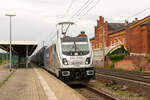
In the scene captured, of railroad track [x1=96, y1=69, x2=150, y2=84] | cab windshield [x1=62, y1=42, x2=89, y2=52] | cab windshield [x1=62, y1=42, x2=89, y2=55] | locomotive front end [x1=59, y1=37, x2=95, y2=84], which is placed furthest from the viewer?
railroad track [x1=96, y1=69, x2=150, y2=84]

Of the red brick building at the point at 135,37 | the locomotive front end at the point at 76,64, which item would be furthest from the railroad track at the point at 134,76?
the red brick building at the point at 135,37

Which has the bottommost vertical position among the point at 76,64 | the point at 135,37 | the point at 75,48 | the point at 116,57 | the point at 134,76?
the point at 134,76

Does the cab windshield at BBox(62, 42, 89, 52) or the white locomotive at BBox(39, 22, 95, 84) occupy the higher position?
the cab windshield at BBox(62, 42, 89, 52)

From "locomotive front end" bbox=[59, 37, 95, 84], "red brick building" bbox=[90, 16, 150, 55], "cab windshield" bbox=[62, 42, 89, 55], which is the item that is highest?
"red brick building" bbox=[90, 16, 150, 55]

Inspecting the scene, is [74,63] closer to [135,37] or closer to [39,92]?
[39,92]

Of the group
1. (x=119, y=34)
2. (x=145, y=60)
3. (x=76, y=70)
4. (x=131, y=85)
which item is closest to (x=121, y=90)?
(x=131, y=85)

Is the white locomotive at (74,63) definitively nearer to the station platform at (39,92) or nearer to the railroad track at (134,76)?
the station platform at (39,92)

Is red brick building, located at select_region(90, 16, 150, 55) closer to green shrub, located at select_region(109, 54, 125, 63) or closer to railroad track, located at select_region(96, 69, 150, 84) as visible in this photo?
green shrub, located at select_region(109, 54, 125, 63)

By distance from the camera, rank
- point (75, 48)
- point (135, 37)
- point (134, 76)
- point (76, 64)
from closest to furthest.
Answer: point (76, 64), point (75, 48), point (134, 76), point (135, 37)

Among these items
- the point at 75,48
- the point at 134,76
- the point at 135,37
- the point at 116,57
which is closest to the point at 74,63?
the point at 75,48

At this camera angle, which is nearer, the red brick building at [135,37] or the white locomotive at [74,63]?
the white locomotive at [74,63]

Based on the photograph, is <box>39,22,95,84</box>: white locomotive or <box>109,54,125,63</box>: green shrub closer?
<box>39,22,95,84</box>: white locomotive

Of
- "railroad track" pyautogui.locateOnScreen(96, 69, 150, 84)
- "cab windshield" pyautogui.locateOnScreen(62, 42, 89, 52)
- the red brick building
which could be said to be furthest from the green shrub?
"cab windshield" pyautogui.locateOnScreen(62, 42, 89, 52)

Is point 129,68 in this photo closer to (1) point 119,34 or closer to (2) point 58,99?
(1) point 119,34
